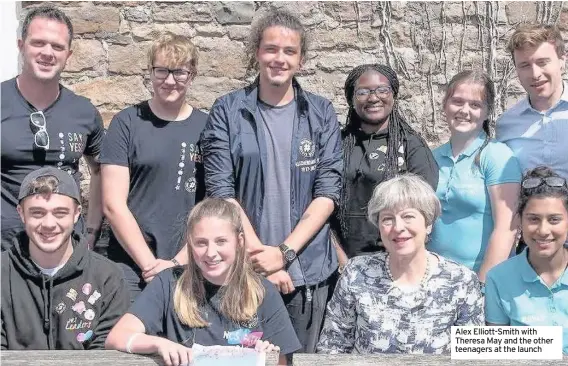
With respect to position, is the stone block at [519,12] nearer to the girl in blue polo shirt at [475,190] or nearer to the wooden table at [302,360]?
the girl in blue polo shirt at [475,190]

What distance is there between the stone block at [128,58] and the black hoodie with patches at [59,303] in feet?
7.09

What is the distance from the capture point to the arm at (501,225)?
361 centimetres

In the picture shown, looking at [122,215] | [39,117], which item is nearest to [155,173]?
[122,215]

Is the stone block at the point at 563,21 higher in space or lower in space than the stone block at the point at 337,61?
higher

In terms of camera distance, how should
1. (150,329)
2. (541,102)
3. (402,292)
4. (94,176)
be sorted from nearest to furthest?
(150,329) → (402,292) → (541,102) → (94,176)

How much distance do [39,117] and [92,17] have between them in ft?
5.39

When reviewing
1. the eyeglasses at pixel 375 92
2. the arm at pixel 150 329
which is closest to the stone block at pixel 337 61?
the eyeglasses at pixel 375 92

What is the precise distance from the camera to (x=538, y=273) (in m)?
3.28

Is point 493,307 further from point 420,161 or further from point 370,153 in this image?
point 370,153

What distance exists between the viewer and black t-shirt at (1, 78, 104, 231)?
372cm

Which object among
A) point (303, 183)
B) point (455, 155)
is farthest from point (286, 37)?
point (455, 155)

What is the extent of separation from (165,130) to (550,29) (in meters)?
1.77

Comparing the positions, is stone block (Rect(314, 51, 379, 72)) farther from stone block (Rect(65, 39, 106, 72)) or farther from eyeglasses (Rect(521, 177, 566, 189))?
eyeglasses (Rect(521, 177, 566, 189))
